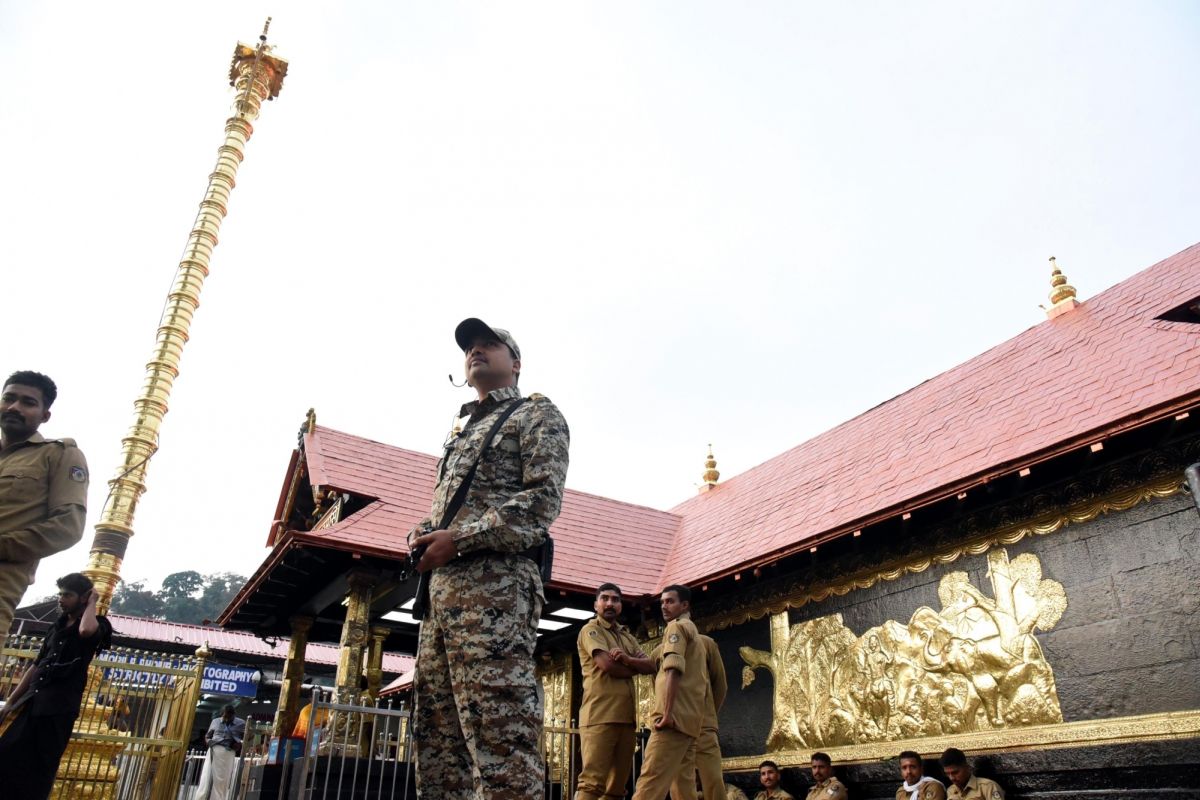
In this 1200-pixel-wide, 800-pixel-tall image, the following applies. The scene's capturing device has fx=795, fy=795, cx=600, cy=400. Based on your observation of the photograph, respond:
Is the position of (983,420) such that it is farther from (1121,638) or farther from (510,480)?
(510,480)

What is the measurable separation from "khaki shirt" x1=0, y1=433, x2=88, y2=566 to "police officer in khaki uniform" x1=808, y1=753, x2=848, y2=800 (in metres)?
7.18

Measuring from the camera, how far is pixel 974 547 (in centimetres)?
791

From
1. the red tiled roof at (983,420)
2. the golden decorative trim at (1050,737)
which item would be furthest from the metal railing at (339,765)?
the red tiled roof at (983,420)

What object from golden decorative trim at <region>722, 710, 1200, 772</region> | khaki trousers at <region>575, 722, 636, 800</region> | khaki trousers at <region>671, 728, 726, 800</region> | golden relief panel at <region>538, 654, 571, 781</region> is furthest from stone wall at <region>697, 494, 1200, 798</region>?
golden relief panel at <region>538, 654, 571, 781</region>

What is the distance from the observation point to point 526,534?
277 cm

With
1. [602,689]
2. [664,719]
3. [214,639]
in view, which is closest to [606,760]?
[602,689]

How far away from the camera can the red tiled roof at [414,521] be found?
10.0 m

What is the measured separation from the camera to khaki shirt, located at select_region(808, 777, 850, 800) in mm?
7961

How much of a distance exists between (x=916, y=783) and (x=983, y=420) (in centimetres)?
410

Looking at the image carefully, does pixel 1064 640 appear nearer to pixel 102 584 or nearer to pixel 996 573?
pixel 996 573

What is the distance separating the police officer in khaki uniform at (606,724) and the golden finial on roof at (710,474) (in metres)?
9.71

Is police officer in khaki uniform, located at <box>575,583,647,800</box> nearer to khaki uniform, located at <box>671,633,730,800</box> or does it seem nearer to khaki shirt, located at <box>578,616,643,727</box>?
khaki shirt, located at <box>578,616,643,727</box>

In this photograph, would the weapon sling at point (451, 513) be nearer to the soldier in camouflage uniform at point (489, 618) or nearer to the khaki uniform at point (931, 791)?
the soldier in camouflage uniform at point (489, 618)

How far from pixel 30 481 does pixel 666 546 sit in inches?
430
